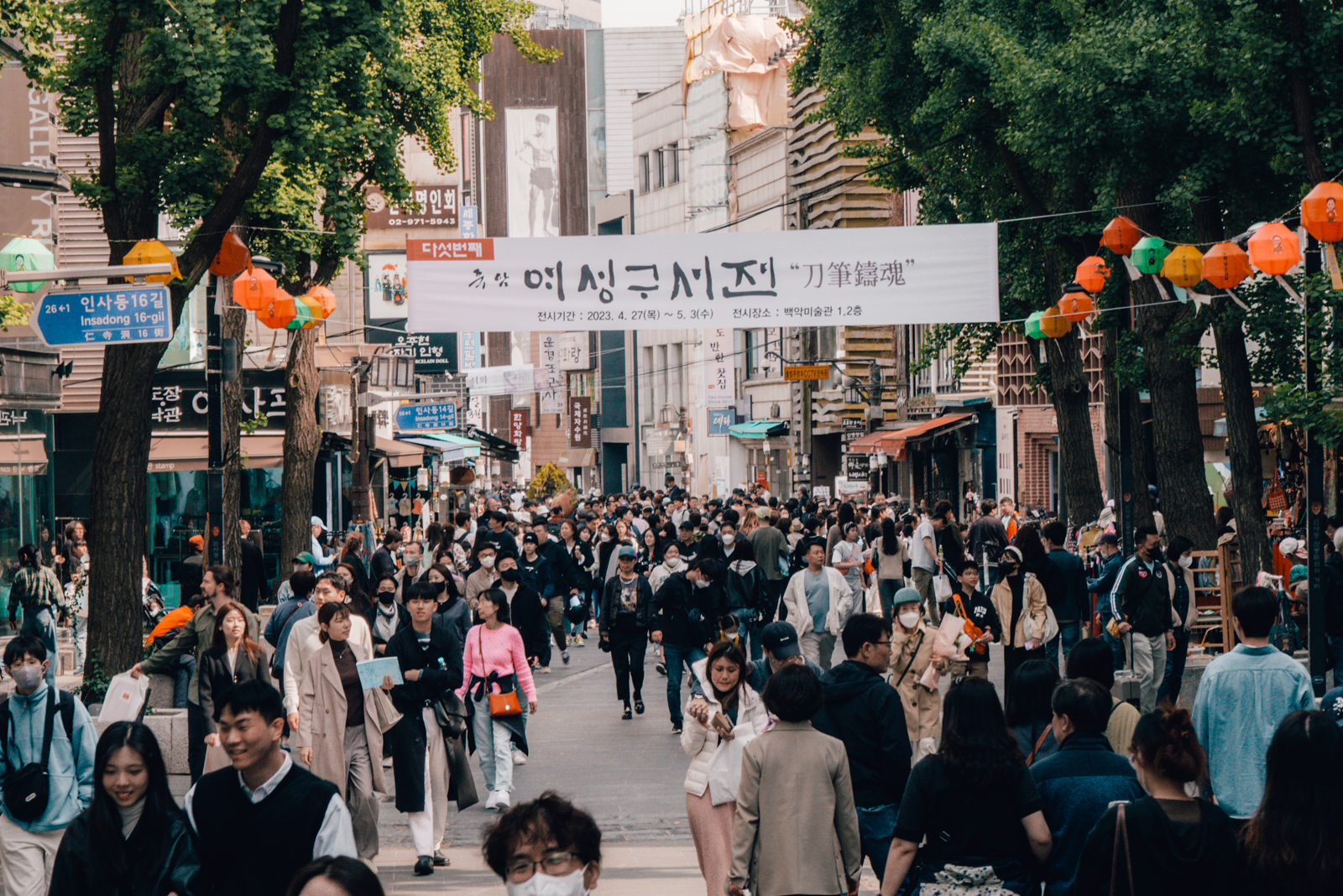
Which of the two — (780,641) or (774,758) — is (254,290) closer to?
(780,641)

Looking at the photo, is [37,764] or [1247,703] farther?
[37,764]

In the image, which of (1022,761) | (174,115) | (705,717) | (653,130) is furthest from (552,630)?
(653,130)

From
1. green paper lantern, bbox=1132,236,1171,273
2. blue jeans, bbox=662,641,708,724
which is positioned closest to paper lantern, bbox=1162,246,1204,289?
green paper lantern, bbox=1132,236,1171,273

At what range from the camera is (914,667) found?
35.2 ft

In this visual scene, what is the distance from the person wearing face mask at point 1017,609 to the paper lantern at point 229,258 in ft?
23.5

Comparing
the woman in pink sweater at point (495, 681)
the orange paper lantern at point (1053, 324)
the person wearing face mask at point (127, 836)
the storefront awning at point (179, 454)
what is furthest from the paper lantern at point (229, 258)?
the storefront awning at point (179, 454)

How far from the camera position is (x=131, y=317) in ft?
42.6

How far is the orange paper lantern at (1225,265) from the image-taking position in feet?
47.6

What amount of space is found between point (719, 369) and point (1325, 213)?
52.1 m

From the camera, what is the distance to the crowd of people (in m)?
4.94

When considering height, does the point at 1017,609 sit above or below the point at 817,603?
above

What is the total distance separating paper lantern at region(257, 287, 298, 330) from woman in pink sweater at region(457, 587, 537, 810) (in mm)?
6781

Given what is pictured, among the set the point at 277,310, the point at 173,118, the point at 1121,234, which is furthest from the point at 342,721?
the point at 1121,234

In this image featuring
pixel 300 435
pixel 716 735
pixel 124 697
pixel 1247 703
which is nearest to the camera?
pixel 1247 703
